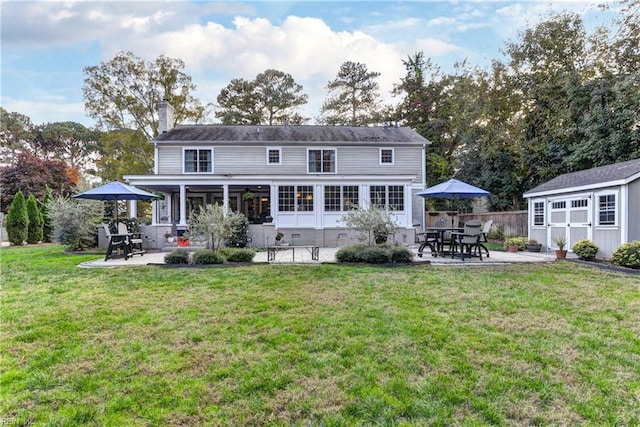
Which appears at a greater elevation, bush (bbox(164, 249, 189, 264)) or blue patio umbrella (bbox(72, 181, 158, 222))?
blue patio umbrella (bbox(72, 181, 158, 222))

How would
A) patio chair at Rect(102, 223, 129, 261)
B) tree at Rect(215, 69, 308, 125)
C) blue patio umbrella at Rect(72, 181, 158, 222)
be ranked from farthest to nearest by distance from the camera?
tree at Rect(215, 69, 308, 125)
blue patio umbrella at Rect(72, 181, 158, 222)
patio chair at Rect(102, 223, 129, 261)

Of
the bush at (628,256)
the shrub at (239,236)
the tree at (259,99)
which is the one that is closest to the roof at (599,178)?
the bush at (628,256)

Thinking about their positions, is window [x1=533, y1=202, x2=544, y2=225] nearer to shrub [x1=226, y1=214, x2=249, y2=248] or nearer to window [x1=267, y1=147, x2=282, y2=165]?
shrub [x1=226, y1=214, x2=249, y2=248]

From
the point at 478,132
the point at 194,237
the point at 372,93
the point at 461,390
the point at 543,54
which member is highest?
the point at 372,93

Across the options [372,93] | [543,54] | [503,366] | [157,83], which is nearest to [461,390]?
[503,366]

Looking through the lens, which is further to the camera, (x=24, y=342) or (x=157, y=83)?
(x=157, y=83)

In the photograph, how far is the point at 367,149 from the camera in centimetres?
1856

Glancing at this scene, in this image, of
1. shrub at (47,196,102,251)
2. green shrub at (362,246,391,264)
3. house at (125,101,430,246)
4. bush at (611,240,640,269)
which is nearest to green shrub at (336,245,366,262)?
green shrub at (362,246,391,264)

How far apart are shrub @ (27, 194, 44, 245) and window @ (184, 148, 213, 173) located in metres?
7.94

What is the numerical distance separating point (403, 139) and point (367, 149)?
2.35 meters

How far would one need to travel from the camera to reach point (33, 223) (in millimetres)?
17016

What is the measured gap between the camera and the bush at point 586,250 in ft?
31.5

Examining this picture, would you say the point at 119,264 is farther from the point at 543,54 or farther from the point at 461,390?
the point at 543,54

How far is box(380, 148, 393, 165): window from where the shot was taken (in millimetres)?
18719
